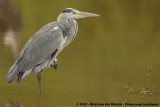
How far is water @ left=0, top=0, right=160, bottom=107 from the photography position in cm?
743

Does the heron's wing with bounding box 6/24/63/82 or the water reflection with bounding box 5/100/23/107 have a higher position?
the heron's wing with bounding box 6/24/63/82

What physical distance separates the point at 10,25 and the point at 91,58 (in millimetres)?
5689

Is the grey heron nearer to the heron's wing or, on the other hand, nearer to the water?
the heron's wing

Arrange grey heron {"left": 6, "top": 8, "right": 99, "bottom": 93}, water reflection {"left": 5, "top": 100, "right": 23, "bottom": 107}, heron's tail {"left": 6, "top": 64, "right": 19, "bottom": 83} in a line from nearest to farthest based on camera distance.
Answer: water reflection {"left": 5, "top": 100, "right": 23, "bottom": 107}, heron's tail {"left": 6, "top": 64, "right": 19, "bottom": 83}, grey heron {"left": 6, "top": 8, "right": 99, "bottom": 93}

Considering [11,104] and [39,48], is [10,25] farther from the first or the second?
[11,104]

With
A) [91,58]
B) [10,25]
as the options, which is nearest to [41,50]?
[91,58]

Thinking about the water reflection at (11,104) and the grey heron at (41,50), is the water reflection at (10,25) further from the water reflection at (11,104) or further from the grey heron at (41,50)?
the water reflection at (11,104)

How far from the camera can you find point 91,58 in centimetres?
1033

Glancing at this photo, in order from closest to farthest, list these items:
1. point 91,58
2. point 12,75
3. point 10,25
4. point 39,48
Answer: point 12,75 → point 39,48 → point 91,58 → point 10,25

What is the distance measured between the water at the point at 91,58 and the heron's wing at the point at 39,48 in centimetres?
35

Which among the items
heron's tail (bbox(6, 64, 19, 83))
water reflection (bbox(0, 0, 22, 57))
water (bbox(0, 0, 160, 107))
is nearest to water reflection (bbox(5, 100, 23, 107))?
water (bbox(0, 0, 160, 107))

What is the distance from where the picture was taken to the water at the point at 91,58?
7426 mm

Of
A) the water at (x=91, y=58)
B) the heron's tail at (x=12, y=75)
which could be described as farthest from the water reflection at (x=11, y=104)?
the heron's tail at (x=12, y=75)

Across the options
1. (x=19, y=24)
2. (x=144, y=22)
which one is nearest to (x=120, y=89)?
(x=19, y=24)
